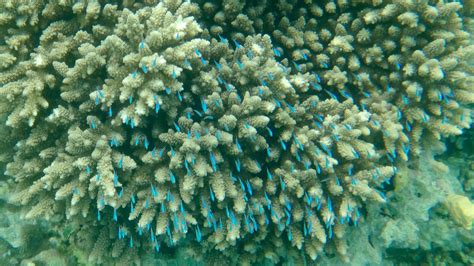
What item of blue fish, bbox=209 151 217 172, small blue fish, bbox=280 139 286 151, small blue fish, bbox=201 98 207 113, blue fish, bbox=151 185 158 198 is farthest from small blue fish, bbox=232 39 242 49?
blue fish, bbox=151 185 158 198

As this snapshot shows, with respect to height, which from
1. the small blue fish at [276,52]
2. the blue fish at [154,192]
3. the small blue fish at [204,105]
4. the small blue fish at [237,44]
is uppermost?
the small blue fish at [237,44]

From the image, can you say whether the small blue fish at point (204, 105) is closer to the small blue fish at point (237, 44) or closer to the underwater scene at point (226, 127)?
the underwater scene at point (226, 127)

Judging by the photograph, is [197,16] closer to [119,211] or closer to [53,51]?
[53,51]

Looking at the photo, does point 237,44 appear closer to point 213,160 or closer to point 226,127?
point 226,127

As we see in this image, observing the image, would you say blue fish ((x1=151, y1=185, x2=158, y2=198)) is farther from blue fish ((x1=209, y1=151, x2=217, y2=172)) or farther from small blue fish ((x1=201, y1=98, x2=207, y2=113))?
small blue fish ((x1=201, y1=98, x2=207, y2=113))

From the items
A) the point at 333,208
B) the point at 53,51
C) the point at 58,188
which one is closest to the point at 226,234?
the point at 333,208

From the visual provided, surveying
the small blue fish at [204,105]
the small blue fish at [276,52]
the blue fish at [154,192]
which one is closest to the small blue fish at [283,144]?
the small blue fish at [204,105]

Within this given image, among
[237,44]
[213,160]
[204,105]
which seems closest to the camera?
[213,160]

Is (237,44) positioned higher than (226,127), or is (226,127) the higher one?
(237,44)

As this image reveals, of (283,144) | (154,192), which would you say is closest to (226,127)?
(283,144)
